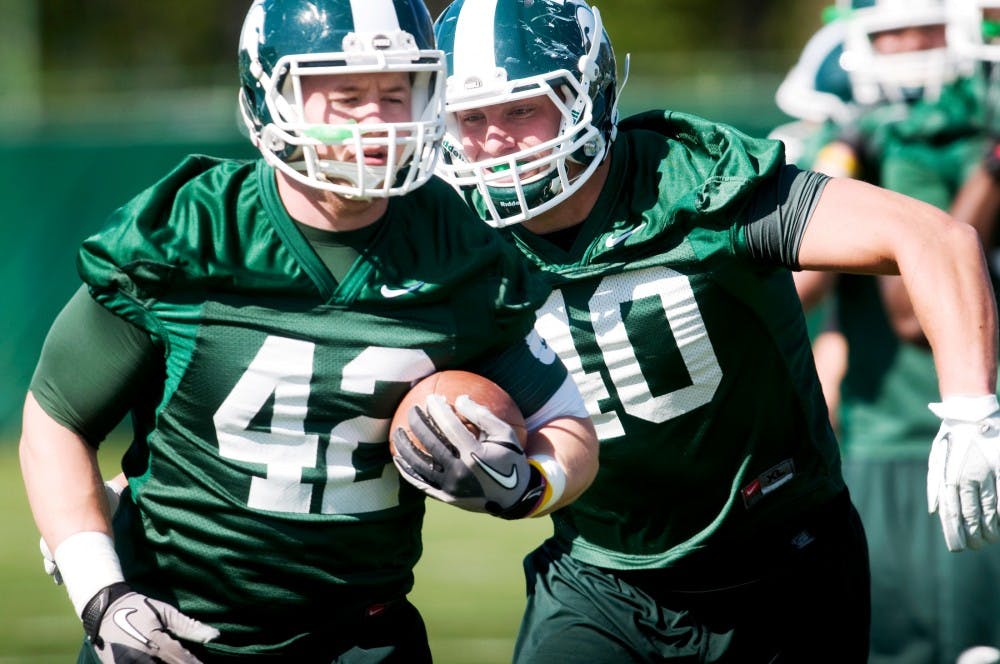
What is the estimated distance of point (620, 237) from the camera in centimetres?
353

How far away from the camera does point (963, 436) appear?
323 cm

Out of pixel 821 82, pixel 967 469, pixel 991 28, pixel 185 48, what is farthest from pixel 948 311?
pixel 185 48

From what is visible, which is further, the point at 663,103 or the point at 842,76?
the point at 663,103

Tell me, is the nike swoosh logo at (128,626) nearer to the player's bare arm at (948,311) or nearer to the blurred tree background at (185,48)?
the player's bare arm at (948,311)

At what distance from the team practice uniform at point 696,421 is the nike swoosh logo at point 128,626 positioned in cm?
109

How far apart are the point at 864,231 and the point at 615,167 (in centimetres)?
61

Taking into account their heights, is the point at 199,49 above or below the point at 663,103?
below

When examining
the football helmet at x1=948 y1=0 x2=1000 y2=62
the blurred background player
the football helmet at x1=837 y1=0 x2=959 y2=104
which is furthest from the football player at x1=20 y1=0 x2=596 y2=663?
the football helmet at x1=837 y1=0 x2=959 y2=104

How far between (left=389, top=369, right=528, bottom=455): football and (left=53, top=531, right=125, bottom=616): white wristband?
0.54 m

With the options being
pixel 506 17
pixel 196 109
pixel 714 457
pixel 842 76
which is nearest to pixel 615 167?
pixel 506 17

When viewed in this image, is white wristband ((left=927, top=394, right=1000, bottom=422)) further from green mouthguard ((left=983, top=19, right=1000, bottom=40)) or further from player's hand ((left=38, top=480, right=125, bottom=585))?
green mouthguard ((left=983, top=19, right=1000, bottom=40))

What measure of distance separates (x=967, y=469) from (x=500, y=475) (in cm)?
102

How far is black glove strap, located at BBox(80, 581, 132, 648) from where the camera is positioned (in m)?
2.85

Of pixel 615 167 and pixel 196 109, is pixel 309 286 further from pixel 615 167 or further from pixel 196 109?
pixel 196 109
